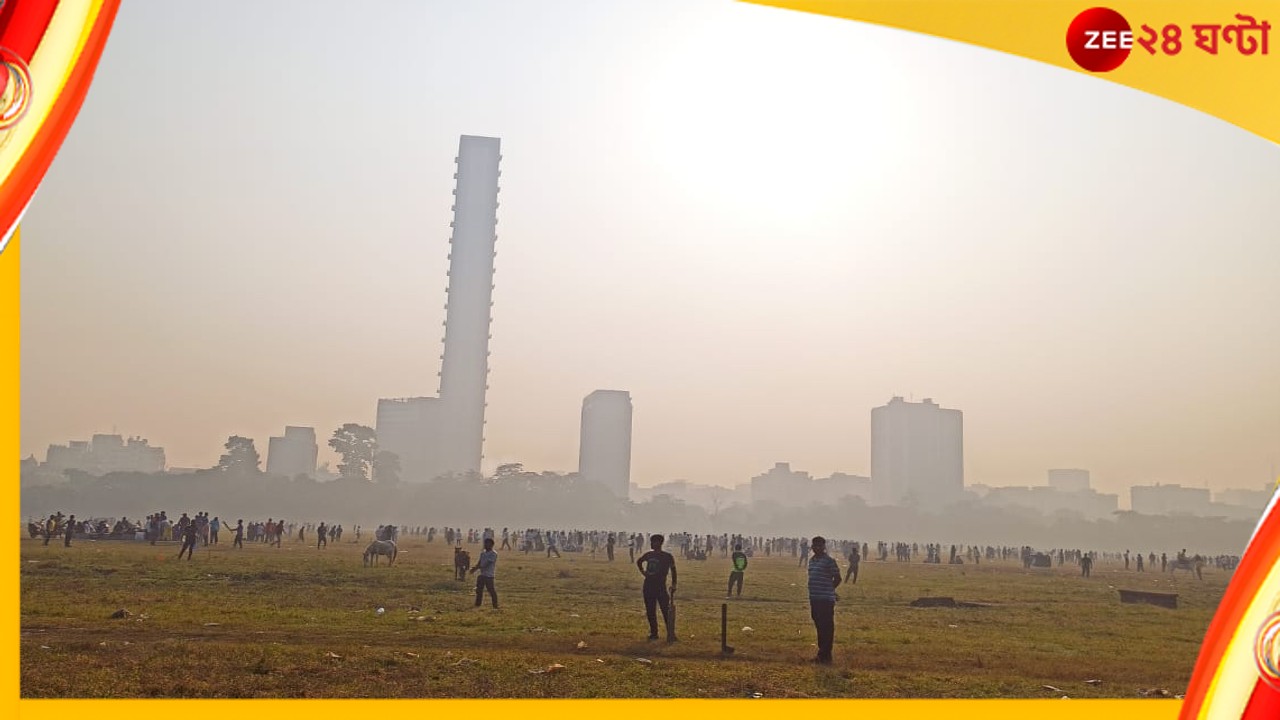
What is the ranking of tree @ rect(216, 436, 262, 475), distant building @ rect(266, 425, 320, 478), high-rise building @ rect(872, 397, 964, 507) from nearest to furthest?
tree @ rect(216, 436, 262, 475)
distant building @ rect(266, 425, 320, 478)
high-rise building @ rect(872, 397, 964, 507)

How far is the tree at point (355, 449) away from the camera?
13078 millimetres

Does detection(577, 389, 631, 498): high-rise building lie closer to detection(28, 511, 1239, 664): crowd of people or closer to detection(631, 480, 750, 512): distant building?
detection(631, 480, 750, 512): distant building

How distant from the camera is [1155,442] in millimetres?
12992

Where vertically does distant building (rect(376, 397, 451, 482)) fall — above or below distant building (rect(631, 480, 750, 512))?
above

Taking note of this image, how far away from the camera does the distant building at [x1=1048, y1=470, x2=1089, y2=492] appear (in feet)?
45.1

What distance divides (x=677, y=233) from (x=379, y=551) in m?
6.31

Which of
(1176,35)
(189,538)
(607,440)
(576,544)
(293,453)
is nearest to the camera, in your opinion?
(1176,35)

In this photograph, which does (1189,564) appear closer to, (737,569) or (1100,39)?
(737,569)

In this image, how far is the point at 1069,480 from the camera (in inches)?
554

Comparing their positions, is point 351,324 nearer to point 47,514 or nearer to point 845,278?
point 47,514

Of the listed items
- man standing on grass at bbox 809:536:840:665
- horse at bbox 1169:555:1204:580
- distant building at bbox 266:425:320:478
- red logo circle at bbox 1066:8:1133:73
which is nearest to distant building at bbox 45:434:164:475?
distant building at bbox 266:425:320:478

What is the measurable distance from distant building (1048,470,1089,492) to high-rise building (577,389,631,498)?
6.03m

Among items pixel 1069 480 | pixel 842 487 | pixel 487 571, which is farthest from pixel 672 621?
pixel 1069 480
